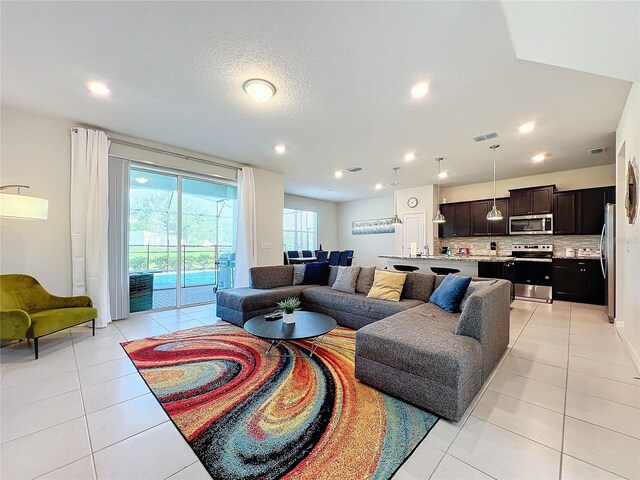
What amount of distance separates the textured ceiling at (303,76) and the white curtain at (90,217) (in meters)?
0.36

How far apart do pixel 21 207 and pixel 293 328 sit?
322cm

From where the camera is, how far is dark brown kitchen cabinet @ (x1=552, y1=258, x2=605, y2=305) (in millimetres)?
5145

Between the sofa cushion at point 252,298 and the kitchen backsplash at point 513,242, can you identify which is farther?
the kitchen backsplash at point 513,242

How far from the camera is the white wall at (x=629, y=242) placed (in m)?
2.60

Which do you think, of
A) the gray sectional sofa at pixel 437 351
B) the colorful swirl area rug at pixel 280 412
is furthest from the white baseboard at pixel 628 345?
the colorful swirl area rug at pixel 280 412

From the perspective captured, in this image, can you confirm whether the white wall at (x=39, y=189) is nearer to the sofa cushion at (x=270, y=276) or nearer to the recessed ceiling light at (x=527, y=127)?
the sofa cushion at (x=270, y=276)

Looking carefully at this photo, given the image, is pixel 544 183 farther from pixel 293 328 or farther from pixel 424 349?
pixel 293 328

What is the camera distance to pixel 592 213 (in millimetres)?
5375

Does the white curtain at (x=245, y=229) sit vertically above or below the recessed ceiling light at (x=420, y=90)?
below

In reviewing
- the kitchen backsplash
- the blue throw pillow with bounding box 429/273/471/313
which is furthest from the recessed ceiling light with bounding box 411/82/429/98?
the kitchen backsplash

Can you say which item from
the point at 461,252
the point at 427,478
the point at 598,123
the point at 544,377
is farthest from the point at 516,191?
the point at 427,478

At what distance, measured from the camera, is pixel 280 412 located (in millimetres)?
1855

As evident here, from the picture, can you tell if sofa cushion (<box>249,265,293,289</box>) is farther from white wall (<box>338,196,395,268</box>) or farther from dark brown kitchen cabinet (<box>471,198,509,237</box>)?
dark brown kitchen cabinet (<box>471,198,509,237</box>)

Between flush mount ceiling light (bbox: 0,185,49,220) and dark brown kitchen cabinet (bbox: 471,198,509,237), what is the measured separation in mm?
8227
